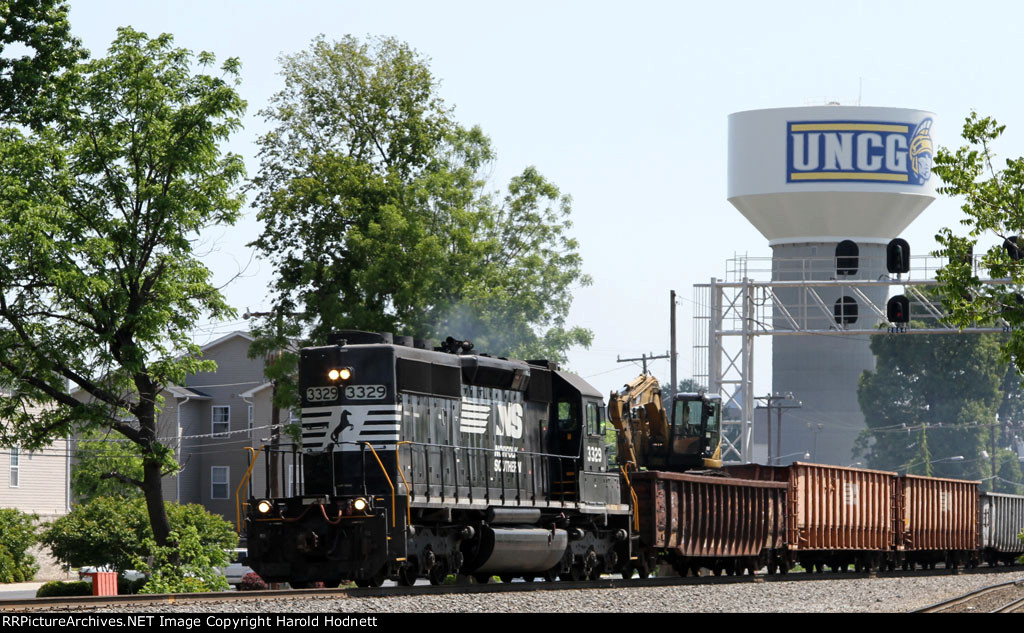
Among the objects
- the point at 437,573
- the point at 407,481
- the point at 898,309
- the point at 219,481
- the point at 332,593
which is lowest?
the point at 219,481

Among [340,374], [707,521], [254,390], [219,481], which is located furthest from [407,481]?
[219,481]

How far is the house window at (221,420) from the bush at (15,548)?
2170 centimetres

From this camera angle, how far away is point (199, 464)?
6981 cm

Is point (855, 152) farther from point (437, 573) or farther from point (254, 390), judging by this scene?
point (437, 573)

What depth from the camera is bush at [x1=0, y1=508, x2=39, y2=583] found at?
4466 centimetres

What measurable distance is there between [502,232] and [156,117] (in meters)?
14.8

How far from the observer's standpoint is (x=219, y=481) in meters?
69.2

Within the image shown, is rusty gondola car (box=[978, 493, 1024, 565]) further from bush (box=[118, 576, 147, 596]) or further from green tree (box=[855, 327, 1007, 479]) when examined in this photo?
green tree (box=[855, 327, 1007, 479])

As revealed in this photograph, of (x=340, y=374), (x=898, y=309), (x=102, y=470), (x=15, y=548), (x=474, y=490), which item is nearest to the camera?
(x=340, y=374)

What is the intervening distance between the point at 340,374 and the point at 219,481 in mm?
49655

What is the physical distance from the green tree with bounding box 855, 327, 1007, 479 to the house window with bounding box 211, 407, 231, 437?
48876 millimetres

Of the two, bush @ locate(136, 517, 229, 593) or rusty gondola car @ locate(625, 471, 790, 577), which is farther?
rusty gondola car @ locate(625, 471, 790, 577)

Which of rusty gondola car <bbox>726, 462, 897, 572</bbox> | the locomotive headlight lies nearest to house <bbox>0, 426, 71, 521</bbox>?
rusty gondola car <bbox>726, 462, 897, 572</bbox>

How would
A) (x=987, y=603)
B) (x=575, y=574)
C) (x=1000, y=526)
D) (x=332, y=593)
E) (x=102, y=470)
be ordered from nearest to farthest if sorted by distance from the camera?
(x=332, y=593)
(x=987, y=603)
(x=575, y=574)
(x=1000, y=526)
(x=102, y=470)
